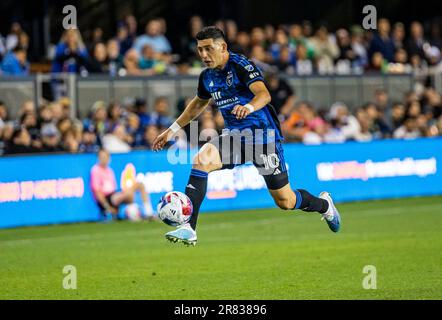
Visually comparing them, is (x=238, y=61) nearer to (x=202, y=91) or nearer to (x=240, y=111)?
(x=202, y=91)

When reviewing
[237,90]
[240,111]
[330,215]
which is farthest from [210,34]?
[330,215]

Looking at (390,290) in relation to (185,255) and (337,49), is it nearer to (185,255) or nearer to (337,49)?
(185,255)

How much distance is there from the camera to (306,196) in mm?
12102

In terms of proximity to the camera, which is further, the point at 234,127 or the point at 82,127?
the point at 82,127

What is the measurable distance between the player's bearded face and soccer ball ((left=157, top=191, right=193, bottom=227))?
147 cm

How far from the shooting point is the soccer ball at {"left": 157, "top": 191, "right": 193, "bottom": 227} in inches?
417

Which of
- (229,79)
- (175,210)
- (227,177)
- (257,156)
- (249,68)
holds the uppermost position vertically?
(249,68)

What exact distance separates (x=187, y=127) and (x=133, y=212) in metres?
2.57

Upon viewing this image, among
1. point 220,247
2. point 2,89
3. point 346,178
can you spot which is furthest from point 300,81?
point 220,247

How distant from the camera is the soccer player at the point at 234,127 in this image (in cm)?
1099

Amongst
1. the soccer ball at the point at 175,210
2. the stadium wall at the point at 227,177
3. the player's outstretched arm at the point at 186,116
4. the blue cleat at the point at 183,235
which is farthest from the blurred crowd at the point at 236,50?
the blue cleat at the point at 183,235

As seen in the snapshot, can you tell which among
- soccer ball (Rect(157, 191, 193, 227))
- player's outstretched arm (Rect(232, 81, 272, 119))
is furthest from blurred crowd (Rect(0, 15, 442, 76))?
soccer ball (Rect(157, 191, 193, 227))

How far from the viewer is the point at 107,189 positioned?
18047 millimetres

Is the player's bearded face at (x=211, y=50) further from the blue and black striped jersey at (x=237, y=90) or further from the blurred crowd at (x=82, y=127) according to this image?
the blurred crowd at (x=82, y=127)
